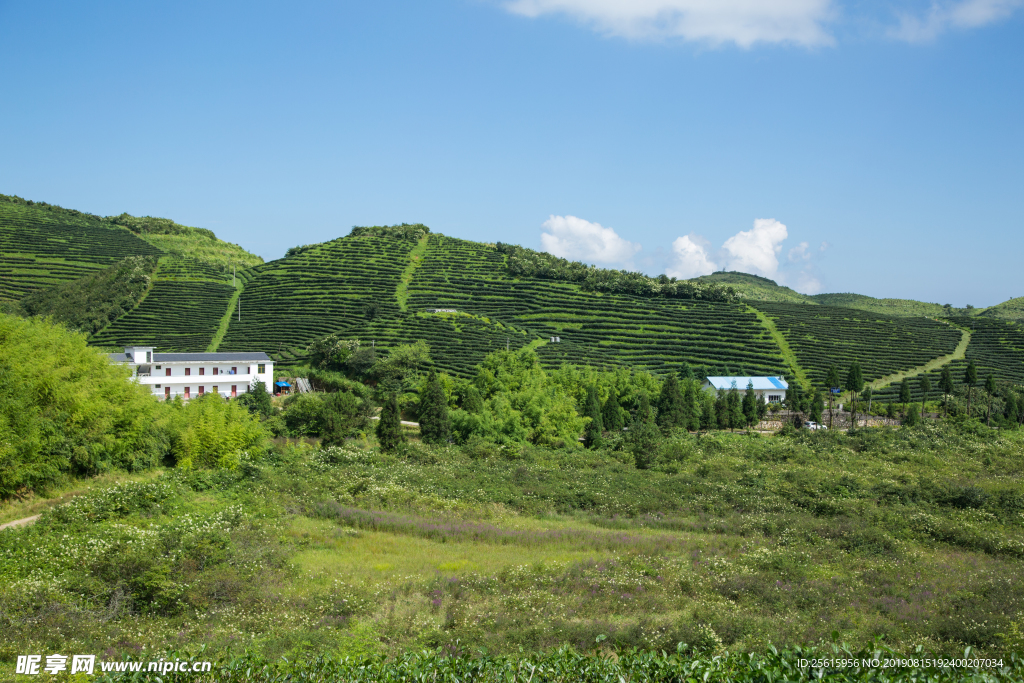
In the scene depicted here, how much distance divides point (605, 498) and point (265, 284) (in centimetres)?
6140

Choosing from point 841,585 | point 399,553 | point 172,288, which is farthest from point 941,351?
point 172,288

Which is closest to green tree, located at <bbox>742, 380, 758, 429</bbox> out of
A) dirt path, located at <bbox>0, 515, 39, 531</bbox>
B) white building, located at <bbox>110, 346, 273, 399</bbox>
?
white building, located at <bbox>110, 346, 273, 399</bbox>

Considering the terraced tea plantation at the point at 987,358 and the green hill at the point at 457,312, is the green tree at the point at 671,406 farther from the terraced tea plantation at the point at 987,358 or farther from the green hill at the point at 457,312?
the terraced tea plantation at the point at 987,358

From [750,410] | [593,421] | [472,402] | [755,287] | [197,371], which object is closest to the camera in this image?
[472,402]

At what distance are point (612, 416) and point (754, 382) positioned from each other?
18.5 meters

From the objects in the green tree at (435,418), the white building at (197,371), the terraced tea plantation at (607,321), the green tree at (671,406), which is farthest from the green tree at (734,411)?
the white building at (197,371)

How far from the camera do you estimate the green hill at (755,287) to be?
390 ft

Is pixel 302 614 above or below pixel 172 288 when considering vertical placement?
below

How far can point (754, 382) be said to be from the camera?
50062mm

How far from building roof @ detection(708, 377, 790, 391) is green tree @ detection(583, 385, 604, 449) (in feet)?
49.1

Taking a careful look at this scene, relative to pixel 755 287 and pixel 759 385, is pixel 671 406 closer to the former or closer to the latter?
pixel 759 385

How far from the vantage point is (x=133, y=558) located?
10.2 meters

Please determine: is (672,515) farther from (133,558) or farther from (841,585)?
(133,558)

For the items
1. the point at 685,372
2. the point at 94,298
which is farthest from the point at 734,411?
the point at 94,298
